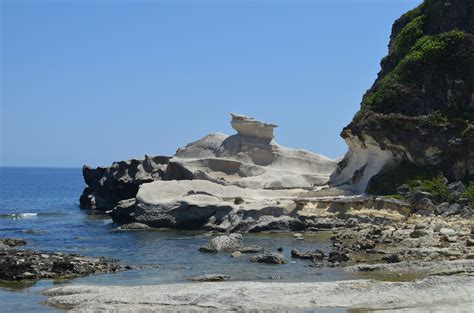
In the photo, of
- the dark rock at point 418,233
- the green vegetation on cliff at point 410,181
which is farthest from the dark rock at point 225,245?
the green vegetation on cliff at point 410,181

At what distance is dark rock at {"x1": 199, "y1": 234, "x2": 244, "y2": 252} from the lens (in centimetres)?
3553

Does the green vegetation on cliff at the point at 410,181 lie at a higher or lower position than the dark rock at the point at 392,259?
higher

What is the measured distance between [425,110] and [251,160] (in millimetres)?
15477

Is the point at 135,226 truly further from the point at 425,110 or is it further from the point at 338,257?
the point at 425,110

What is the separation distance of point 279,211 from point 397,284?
22139 millimetres

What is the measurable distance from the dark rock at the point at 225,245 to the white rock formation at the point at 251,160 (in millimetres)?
20825

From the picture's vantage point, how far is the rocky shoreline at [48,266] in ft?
91.5

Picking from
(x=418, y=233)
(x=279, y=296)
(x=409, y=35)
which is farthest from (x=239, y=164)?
(x=279, y=296)

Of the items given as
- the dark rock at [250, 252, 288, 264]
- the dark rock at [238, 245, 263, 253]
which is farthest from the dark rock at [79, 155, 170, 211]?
the dark rock at [250, 252, 288, 264]

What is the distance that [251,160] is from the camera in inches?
2419

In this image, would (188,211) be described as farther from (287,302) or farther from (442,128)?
(287,302)

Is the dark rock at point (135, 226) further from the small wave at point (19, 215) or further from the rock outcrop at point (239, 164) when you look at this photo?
the small wave at point (19, 215)

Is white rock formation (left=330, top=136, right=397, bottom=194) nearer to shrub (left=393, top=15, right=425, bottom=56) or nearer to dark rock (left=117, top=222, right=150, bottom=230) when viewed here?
shrub (left=393, top=15, right=425, bottom=56)

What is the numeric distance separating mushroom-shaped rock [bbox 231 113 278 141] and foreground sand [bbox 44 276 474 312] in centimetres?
3805
